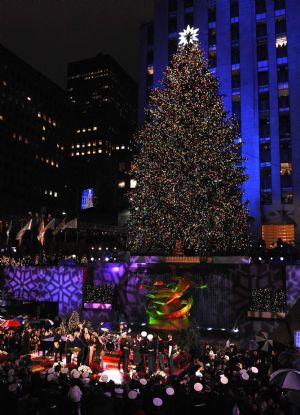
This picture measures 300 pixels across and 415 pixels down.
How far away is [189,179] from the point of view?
30.4 meters

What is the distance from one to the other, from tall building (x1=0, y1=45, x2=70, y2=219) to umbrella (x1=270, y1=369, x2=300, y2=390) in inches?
3527

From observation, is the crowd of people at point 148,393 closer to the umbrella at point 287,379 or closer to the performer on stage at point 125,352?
the umbrella at point 287,379

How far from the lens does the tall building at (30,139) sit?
106 meters

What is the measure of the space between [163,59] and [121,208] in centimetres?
2133

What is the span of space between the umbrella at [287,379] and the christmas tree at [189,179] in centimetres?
1837

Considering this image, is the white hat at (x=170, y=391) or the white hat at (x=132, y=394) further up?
the white hat at (x=132, y=394)

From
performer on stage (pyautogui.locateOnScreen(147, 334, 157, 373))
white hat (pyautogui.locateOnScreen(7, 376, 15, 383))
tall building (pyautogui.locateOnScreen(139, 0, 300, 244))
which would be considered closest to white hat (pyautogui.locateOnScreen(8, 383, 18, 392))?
white hat (pyautogui.locateOnScreen(7, 376, 15, 383))

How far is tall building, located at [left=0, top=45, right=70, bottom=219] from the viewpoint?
348ft

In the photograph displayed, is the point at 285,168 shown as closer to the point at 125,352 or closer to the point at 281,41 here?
the point at 281,41

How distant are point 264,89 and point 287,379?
43263mm

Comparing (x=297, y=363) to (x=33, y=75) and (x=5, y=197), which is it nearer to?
(x=5, y=197)

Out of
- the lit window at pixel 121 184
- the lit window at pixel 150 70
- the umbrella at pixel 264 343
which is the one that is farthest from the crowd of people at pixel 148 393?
the lit window at pixel 121 184

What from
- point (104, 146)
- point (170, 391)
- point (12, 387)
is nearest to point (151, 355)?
point (170, 391)

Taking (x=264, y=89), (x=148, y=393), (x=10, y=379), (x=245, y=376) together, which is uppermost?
(x=264, y=89)
